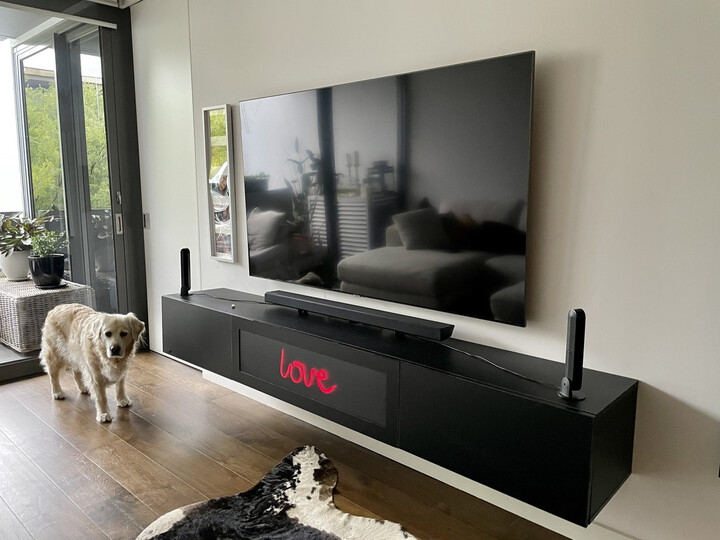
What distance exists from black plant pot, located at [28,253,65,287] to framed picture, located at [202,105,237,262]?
114 cm

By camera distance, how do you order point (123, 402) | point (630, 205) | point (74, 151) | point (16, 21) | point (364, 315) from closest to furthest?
point (630, 205) < point (364, 315) < point (123, 402) < point (16, 21) < point (74, 151)

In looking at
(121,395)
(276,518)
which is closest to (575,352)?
(276,518)

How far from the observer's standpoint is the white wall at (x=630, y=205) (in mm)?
1571

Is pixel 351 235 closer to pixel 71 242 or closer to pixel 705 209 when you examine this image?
pixel 705 209

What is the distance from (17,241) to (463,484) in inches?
122

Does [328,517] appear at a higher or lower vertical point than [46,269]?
lower

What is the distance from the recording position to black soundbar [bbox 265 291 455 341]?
6.88ft

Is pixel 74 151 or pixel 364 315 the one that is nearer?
pixel 364 315

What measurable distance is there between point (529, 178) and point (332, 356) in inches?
39.5

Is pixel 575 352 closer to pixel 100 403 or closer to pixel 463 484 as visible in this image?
pixel 463 484

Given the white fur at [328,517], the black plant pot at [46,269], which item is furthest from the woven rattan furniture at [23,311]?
the white fur at [328,517]

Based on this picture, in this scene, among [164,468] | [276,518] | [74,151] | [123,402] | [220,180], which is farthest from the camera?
[74,151]

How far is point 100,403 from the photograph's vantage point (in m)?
2.90

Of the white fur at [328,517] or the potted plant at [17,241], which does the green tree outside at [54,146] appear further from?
the white fur at [328,517]
